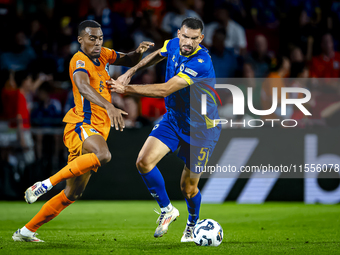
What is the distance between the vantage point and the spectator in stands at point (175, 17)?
37.2 ft

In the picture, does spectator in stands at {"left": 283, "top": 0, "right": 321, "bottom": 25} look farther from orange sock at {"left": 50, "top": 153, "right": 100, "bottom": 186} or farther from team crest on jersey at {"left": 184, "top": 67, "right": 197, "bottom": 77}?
orange sock at {"left": 50, "top": 153, "right": 100, "bottom": 186}

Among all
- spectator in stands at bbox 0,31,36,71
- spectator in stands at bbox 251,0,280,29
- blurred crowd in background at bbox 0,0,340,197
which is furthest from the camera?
spectator in stands at bbox 251,0,280,29

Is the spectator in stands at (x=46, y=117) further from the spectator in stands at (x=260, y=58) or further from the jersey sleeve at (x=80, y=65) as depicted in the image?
the spectator in stands at (x=260, y=58)

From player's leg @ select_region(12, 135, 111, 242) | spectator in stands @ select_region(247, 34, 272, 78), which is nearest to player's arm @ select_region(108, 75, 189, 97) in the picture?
player's leg @ select_region(12, 135, 111, 242)

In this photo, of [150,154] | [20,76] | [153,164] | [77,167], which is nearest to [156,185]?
[153,164]

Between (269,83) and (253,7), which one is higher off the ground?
(253,7)

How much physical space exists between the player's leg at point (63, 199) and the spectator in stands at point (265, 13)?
7.81 metres

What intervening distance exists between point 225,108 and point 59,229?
4.31 m

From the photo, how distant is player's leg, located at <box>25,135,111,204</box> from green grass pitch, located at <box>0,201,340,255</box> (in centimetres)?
58

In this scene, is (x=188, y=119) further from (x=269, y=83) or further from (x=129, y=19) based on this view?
(x=129, y=19)

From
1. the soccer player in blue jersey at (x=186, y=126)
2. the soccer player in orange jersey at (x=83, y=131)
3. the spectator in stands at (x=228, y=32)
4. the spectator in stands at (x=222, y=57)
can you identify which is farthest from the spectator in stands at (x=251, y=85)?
the soccer player in orange jersey at (x=83, y=131)

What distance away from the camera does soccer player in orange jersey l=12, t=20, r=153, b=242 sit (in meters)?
5.28

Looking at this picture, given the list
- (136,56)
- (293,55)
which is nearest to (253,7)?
(293,55)

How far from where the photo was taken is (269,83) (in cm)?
995
